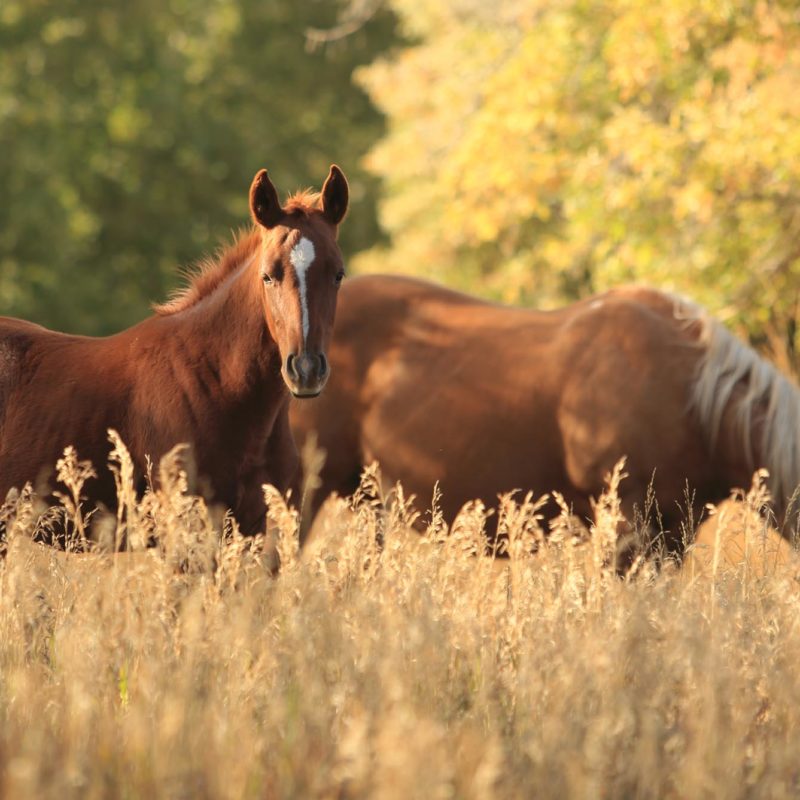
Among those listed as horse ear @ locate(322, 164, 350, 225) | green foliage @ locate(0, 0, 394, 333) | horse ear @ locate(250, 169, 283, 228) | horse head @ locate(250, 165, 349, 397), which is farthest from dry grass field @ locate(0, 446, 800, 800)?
green foliage @ locate(0, 0, 394, 333)

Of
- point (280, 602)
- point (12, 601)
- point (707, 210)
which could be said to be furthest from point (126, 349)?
point (707, 210)

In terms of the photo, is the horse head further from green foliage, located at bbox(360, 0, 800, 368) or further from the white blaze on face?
green foliage, located at bbox(360, 0, 800, 368)

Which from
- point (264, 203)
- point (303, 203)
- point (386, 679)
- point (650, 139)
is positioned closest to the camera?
point (386, 679)

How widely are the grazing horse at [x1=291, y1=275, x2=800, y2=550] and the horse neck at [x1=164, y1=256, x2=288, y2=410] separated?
2286 millimetres

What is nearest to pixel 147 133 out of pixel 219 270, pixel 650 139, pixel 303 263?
pixel 650 139

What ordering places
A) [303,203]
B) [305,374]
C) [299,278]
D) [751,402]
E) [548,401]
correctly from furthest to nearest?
1. [548,401]
2. [751,402]
3. [303,203]
4. [299,278]
5. [305,374]

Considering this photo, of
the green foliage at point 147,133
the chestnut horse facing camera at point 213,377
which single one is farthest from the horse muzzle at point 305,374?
the green foliage at point 147,133

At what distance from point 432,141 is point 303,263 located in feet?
47.1

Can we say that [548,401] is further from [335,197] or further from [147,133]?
[147,133]

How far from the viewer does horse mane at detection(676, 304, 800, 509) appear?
721 cm

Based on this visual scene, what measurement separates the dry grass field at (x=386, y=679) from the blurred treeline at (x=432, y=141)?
22.2 ft

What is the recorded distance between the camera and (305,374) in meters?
5.13

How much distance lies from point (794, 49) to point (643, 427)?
5269 millimetres

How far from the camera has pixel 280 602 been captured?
4.30m
